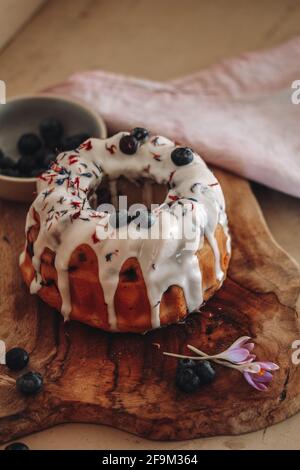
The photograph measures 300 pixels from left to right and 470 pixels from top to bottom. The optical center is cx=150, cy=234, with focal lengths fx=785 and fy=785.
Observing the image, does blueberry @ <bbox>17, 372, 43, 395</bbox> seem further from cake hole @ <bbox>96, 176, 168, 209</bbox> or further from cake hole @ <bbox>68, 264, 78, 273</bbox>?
cake hole @ <bbox>96, 176, 168, 209</bbox>

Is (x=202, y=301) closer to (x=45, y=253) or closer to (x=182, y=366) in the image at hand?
(x=182, y=366)

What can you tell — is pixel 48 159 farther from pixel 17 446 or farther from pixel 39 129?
pixel 17 446

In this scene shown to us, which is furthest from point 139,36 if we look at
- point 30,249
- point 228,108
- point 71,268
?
point 71,268

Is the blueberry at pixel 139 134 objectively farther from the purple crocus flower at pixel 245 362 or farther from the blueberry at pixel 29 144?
the purple crocus flower at pixel 245 362

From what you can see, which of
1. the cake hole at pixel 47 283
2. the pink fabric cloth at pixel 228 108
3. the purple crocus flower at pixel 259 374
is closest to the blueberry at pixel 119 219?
the cake hole at pixel 47 283

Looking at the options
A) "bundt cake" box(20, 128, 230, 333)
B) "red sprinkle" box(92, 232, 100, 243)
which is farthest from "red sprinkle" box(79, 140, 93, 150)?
"red sprinkle" box(92, 232, 100, 243)
